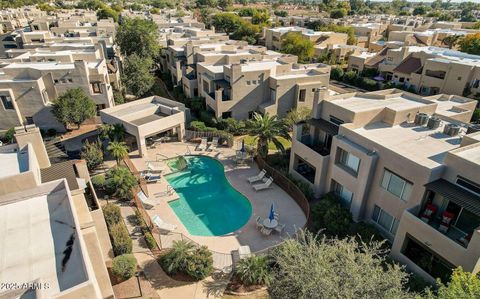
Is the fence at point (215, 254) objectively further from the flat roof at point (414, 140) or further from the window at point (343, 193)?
the flat roof at point (414, 140)

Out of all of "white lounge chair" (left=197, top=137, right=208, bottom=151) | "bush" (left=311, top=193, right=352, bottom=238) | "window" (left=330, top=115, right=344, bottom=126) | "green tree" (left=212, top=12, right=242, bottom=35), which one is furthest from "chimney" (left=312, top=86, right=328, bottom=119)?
"green tree" (left=212, top=12, right=242, bottom=35)

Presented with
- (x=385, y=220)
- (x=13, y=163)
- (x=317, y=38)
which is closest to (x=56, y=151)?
(x=13, y=163)

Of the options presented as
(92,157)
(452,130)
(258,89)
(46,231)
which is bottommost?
(92,157)

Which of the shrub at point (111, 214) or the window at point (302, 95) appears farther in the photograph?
the window at point (302, 95)

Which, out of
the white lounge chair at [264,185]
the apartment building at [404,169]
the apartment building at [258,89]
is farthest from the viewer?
the apartment building at [258,89]

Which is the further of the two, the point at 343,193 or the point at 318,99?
the point at 318,99

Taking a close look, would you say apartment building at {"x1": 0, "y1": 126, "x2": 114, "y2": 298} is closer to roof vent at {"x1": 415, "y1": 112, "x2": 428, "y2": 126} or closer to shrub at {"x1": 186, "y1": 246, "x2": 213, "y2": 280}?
shrub at {"x1": 186, "y1": 246, "x2": 213, "y2": 280}

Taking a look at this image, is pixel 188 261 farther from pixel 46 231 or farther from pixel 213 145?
pixel 213 145

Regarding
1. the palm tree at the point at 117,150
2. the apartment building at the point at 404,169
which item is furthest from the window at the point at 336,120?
the palm tree at the point at 117,150
